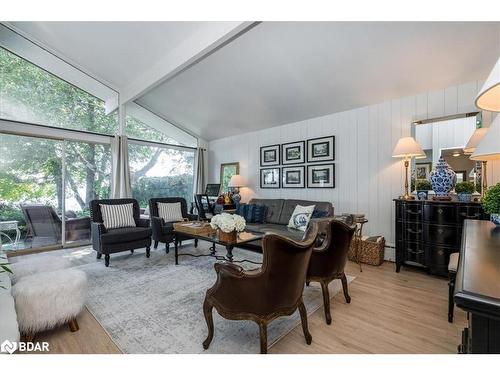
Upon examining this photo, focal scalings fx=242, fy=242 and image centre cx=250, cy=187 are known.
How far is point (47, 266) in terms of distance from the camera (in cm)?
233

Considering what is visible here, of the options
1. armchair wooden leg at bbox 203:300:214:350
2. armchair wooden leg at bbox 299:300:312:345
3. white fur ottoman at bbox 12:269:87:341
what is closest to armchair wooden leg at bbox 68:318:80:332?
white fur ottoman at bbox 12:269:87:341

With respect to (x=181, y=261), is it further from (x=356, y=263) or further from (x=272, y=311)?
(x=356, y=263)

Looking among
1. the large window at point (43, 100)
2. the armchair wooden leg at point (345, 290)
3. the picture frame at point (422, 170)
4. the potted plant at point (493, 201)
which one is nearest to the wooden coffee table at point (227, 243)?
the armchair wooden leg at point (345, 290)

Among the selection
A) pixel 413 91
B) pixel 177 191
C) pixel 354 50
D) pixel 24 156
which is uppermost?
pixel 354 50

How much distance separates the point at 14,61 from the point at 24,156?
162cm

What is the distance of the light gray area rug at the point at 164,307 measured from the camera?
1798 mm

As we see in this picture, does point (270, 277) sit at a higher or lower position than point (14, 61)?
lower

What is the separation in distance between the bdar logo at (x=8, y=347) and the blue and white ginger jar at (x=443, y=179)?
4049 mm

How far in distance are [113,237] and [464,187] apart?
4.64 m

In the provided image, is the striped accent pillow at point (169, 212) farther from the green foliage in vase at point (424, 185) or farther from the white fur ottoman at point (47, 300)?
the green foliage in vase at point (424, 185)

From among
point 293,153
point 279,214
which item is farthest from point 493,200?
point 293,153

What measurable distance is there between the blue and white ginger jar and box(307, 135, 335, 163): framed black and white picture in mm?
1635

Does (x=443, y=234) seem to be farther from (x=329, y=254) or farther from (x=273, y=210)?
(x=273, y=210)
